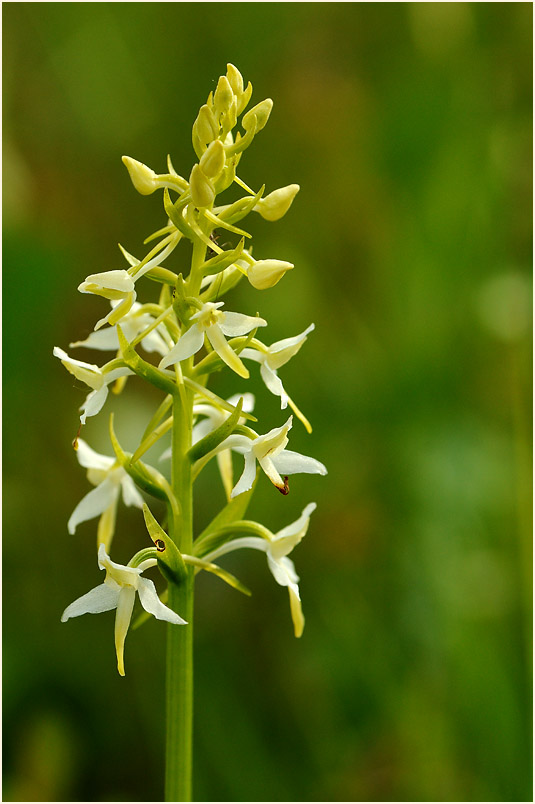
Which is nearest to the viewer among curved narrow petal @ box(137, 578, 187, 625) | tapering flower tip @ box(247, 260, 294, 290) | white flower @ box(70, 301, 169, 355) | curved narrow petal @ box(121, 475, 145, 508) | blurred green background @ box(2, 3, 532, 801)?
curved narrow petal @ box(137, 578, 187, 625)

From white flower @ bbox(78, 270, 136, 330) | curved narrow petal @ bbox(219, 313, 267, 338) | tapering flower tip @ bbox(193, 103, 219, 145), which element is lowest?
curved narrow petal @ bbox(219, 313, 267, 338)

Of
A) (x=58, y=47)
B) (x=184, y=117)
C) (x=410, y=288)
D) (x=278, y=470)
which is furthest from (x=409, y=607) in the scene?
(x=58, y=47)

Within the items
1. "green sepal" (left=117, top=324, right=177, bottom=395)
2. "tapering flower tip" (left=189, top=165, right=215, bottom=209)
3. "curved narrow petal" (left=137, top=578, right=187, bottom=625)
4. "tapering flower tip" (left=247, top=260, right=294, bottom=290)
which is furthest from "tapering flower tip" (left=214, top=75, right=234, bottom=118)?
"curved narrow petal" (left=137, top=578, right=187, bottom=625)

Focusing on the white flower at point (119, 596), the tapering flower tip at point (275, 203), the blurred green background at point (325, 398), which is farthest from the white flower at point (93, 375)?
the blurred green background at point (325, 398)

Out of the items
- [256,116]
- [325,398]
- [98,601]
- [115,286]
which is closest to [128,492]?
[98,601]

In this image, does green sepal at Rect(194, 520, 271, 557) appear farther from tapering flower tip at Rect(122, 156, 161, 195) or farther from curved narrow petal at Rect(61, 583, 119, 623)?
tapering flower tip at Rect(122, 156, 161, 195)

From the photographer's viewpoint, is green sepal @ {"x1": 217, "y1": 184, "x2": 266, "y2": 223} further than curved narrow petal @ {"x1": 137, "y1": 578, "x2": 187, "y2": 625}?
Yes

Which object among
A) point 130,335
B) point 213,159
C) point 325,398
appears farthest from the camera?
point 325,398

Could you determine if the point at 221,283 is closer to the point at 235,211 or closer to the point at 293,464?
the point at 235,211
